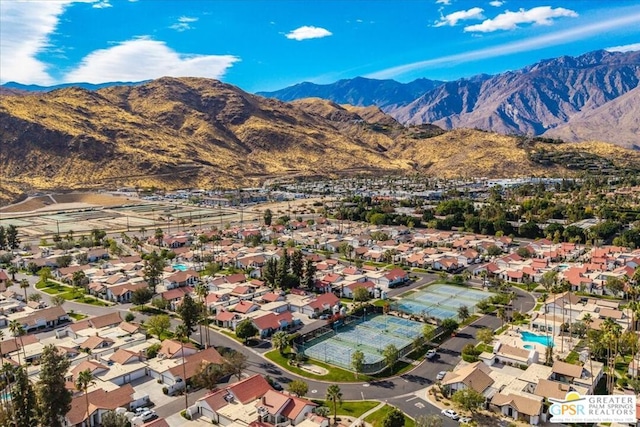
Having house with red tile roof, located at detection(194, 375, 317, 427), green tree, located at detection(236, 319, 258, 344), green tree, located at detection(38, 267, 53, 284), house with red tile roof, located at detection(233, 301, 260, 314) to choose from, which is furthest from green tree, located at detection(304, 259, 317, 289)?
green tree, located at detection(38, 267, 53, 284)

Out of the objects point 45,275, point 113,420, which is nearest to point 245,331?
point 113,420

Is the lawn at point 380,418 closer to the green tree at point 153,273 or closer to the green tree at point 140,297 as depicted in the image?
the green tree at point 140,297

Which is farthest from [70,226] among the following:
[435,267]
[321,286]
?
[435,267]

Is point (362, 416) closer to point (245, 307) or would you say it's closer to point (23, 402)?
point (23, 402)

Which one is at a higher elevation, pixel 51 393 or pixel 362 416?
pixel 51 393

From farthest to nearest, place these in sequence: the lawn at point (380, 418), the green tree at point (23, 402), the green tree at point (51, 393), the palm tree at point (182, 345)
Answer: the palm tree at point (182, 345) → the lawn at point (380, 418) → the green tree at point (51, 393) → the green tree at point (23, 402)

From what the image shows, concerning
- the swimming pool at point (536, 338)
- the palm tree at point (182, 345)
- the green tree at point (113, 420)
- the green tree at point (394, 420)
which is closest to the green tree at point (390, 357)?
the green tree at point (394, 420)
